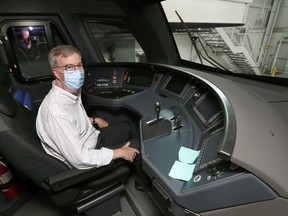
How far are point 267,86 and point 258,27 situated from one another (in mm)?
5964

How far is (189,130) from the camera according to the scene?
110cm

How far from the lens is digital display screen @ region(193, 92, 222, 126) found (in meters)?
1.09

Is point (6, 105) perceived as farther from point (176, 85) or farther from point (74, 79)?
point (176, 85)

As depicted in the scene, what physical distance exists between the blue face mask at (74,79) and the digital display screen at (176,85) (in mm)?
827

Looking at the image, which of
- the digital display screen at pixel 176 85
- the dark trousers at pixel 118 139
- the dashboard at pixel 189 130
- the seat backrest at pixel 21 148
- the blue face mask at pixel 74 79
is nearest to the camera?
the dashboard at pixel 189 130

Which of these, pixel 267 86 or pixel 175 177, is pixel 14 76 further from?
pixel 267 86

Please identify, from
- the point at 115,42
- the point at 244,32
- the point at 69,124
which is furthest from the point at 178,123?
the point at 244,32

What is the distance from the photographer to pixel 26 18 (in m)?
1.89

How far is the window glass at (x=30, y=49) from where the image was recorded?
76.1 inches

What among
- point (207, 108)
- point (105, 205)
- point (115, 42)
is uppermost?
point (115, 42)

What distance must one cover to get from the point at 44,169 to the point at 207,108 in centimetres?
106

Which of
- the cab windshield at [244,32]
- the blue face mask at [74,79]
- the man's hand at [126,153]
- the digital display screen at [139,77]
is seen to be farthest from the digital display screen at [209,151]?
the cab windshield at [244,32]

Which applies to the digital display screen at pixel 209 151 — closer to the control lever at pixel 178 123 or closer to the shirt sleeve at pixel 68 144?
the control lever at pixel 178 123

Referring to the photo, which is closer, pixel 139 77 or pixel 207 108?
pixel 207 108
